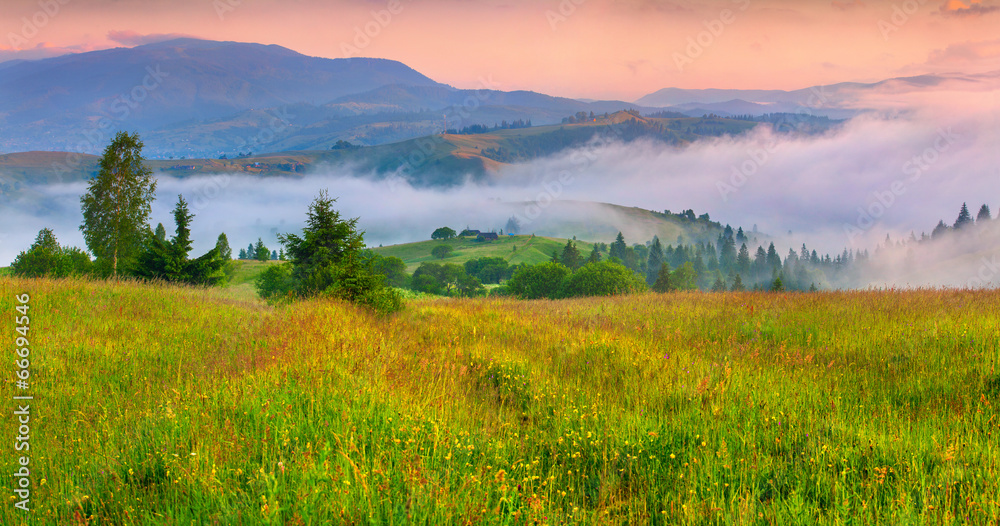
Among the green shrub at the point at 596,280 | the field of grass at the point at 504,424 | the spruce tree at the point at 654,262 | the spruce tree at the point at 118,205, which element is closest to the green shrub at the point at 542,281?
the green shrub at the point at 596,280

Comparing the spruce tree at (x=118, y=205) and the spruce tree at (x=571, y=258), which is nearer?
the spruce tree at (x=118, y=205)

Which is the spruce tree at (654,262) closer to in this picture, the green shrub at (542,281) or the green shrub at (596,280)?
the green shrub at (542,281)

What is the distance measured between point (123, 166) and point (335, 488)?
41.4m

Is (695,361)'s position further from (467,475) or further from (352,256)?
(352,256)

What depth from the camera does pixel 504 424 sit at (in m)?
4.92

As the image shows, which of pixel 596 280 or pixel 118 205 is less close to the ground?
pixel 118 205

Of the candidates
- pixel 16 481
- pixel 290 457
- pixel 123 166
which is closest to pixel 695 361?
pixel 290 457

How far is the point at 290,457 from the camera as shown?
3674 millimetres

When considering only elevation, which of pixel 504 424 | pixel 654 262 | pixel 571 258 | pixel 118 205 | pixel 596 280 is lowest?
pixel 654 262

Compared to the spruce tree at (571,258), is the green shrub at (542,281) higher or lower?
lower

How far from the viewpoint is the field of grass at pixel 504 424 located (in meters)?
3.38

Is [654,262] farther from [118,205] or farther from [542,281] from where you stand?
[118,205]

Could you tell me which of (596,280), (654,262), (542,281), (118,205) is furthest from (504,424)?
(654,262)

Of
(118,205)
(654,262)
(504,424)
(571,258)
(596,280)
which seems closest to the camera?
(504,424)
